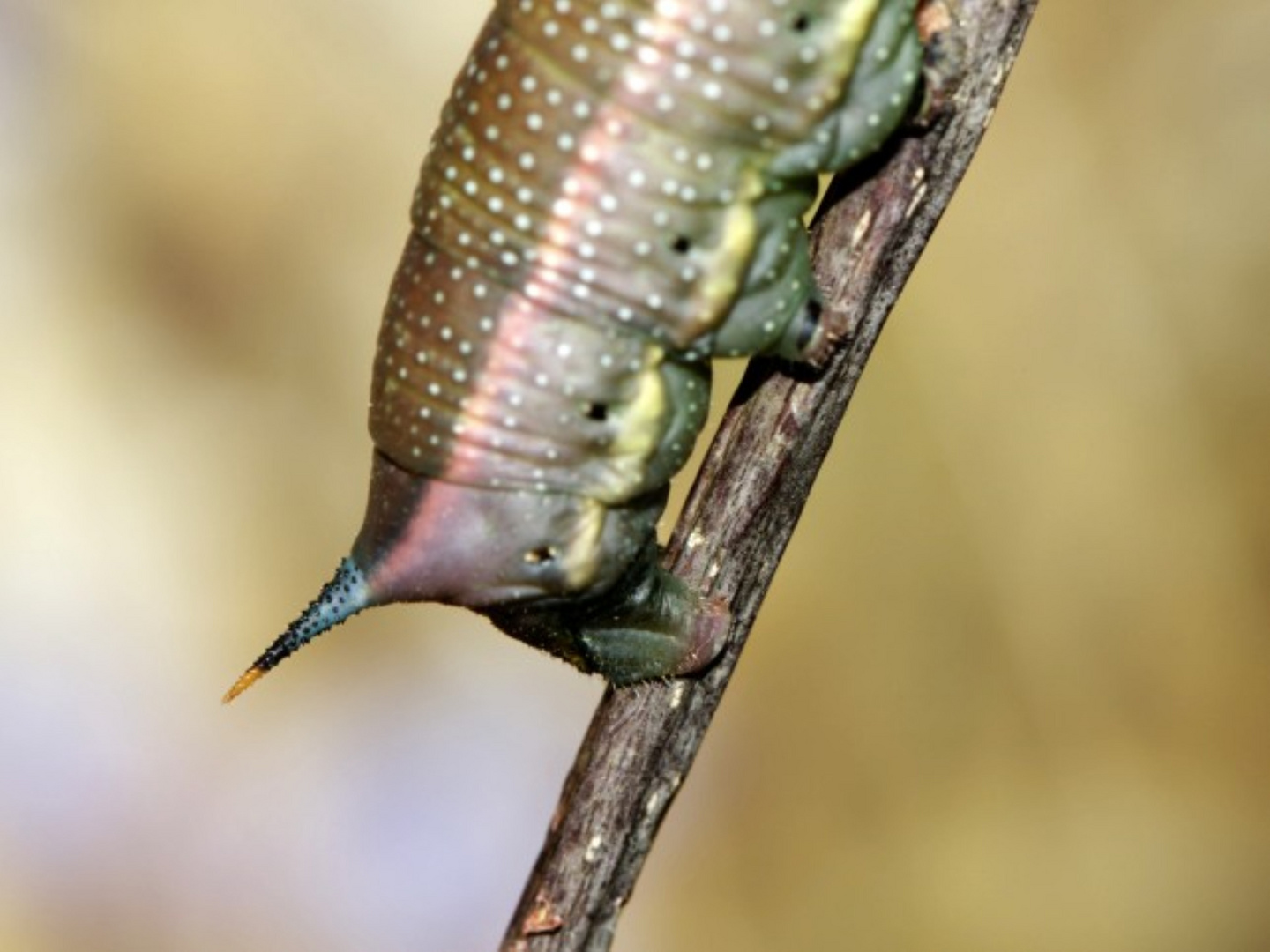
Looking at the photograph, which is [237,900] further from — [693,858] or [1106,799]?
[1106,799]

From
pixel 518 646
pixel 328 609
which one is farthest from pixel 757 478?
pixel 518 646

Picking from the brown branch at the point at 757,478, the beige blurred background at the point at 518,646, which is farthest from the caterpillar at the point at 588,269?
the beige blurred background at the point at 518,646

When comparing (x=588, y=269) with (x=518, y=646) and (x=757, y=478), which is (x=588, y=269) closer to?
(x=757, y=478)

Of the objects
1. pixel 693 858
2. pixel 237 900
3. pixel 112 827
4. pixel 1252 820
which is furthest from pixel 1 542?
pixel 1252 820

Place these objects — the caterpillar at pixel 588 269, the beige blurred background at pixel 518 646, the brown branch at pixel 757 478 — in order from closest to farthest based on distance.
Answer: the caterpillar at pixel 588 269 < the brown branch at pixel 757 478 < the beige blurred background at pixel 518 646

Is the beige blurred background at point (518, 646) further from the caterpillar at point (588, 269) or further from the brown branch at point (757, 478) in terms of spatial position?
the caterpillar at point (588, 269)

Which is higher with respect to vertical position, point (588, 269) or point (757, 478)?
point (588, 269)
